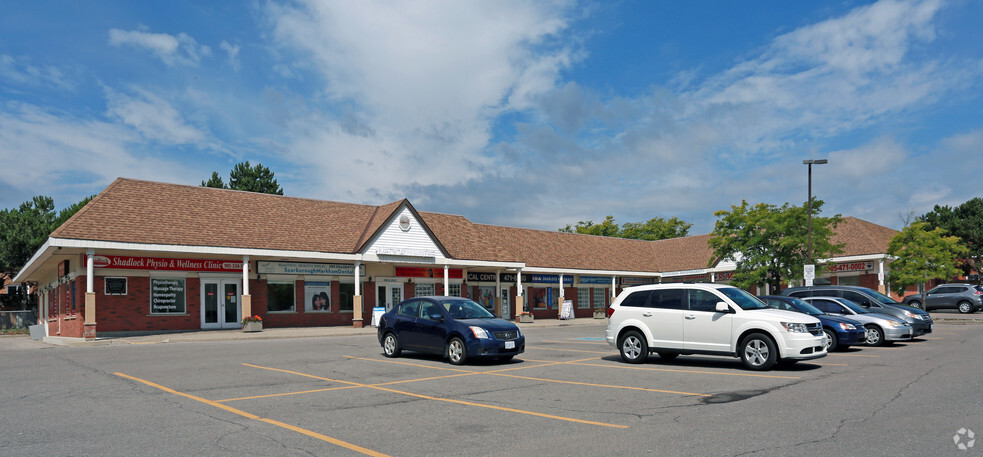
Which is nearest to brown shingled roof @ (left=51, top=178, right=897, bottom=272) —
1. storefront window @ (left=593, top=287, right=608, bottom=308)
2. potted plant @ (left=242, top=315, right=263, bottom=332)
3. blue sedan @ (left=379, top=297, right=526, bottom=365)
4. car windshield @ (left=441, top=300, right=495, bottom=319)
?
storefront window @ (left=593, top=287, right=608, bottom=308)

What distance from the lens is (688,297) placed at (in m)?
13.9

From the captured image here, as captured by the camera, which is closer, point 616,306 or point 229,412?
point 229,412

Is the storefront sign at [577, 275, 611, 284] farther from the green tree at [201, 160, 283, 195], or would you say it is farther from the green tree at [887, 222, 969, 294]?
the green tree at [201, 160, 283, 195]

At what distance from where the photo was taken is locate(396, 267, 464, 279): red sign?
35844mm

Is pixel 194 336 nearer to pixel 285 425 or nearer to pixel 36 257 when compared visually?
pixel 36 257

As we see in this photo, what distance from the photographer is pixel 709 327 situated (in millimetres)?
13438

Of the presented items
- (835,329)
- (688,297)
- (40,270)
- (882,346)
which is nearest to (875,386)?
(688,297)

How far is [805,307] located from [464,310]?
906 cm

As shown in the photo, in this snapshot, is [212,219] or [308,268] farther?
[308,268]

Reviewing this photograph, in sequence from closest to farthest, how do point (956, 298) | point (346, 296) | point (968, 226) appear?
point (346, 296), point (956, 298), point (968, 226)

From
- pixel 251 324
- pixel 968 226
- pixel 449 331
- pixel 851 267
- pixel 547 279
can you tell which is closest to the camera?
pixel 449 331

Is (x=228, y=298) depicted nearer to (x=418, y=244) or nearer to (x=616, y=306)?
(x=418, y=244)

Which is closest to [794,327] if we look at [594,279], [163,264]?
[163,264]

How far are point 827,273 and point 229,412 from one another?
1641 inches
